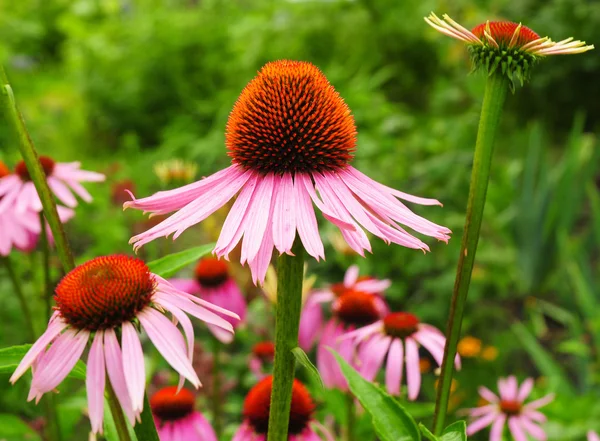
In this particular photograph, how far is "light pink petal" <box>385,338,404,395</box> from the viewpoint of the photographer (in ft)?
2.71

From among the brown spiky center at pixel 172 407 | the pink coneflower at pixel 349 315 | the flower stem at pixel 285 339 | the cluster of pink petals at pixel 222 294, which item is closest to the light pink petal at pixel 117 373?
the flower stem at pixel 285 339

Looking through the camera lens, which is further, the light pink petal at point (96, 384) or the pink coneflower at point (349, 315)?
the pink coneflower at point (349, 315)

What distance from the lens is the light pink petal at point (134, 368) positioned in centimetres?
38

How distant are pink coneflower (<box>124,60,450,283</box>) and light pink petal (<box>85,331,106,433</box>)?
0.27 feet

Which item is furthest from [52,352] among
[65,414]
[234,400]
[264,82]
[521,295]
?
[521,295]

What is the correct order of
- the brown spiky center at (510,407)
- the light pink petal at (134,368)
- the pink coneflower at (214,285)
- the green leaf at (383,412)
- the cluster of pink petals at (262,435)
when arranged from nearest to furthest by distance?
the light pink petal at (134,368)
the green leaf at (383,412)
the cluster of pink petals at (262,435)
the brown spiky center at (510,407)
the pink coneflower at (214,285)

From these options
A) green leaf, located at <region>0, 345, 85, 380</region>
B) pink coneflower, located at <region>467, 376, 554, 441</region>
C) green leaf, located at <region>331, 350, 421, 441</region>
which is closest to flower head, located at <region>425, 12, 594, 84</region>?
green leaf, located at <region>331, 350, 421, 441</region>

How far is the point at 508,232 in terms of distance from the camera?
2580 millimetres

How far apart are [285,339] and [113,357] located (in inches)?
4.6

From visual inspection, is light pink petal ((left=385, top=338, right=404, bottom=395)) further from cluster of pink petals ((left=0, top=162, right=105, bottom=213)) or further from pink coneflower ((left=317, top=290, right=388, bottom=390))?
cluster of pink petals ((left=0, top=162, right=105, bottom=213))

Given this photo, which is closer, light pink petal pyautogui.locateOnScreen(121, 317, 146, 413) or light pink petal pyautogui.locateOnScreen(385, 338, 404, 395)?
light pink petal pyautogui.locateOnScreen(121, 317, 146, 413)

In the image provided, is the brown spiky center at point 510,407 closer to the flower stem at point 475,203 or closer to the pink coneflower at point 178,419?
the pink coneflower at point 178,419

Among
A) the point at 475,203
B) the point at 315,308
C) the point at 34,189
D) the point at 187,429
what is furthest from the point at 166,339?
the point at 315,308

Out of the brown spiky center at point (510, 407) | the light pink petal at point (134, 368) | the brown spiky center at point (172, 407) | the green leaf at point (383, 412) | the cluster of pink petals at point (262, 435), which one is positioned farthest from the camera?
the brown spiky center at point (510, 407)
